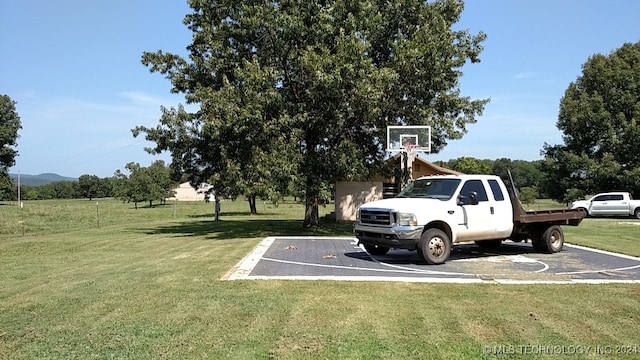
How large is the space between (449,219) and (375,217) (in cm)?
160

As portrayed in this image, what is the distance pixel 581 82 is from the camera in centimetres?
4250

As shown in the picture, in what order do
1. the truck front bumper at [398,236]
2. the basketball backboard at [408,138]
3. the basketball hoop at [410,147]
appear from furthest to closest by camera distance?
1. the basketball backboard at [408,138]
2. the basketball hoop at [410,147]
3. the truck front bumper at [398,236]

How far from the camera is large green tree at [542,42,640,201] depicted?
37.6 m

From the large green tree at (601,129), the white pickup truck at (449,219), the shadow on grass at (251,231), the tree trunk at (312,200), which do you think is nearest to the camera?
the white pickup truck at (449,219)

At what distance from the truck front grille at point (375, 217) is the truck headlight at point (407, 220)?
234mm

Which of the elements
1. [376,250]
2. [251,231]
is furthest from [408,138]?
[251,231]

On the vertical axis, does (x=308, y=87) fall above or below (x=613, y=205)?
above

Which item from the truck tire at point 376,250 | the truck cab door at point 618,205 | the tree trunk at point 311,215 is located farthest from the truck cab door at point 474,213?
the truck cab door at point 618,205

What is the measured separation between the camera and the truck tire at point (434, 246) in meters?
10.8

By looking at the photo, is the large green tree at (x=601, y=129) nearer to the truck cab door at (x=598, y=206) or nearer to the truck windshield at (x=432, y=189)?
the truck cab door at (x=598, y=206)

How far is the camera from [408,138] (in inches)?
705

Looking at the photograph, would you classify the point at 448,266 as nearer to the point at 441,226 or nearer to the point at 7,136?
the point at 441,226

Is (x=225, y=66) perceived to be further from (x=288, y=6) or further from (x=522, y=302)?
(x=522, y=302)

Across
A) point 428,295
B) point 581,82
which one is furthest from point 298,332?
point 581,82
